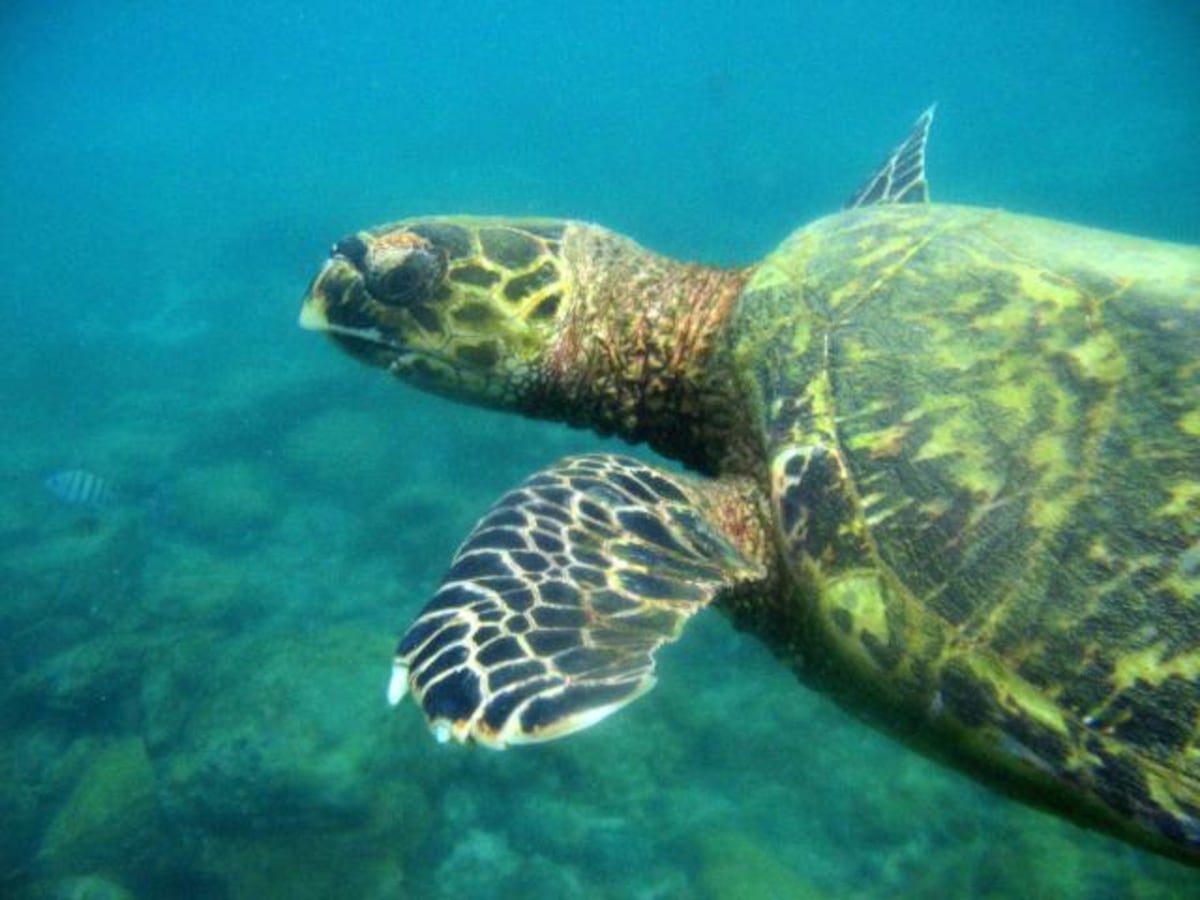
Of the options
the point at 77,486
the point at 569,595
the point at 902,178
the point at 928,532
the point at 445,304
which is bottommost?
the point at 77,486

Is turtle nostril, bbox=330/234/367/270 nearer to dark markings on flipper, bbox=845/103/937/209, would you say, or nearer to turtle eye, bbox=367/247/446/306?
turtle eye, bbox=367/247/446/306

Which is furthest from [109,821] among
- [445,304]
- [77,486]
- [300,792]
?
[445,304]

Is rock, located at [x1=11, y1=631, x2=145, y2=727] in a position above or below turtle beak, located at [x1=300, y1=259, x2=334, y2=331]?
below

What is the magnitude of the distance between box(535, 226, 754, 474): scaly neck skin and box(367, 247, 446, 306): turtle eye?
0.55 m

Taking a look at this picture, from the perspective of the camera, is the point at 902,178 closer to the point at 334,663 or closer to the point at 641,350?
Result: the point at 641,350

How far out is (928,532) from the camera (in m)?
2.12

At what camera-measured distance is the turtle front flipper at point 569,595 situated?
1747mm

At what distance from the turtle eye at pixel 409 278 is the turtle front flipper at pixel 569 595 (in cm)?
105

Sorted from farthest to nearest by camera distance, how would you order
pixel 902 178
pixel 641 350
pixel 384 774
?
pixel 384 774 → pixel 902 178 → pixel 641 350

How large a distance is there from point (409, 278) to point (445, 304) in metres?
0.17

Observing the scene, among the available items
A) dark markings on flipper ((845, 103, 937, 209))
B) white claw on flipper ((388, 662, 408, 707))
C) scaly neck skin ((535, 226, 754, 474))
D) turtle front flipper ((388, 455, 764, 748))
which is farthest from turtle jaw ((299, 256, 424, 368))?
dark markings on flipper ((845, 103, 937, 209))

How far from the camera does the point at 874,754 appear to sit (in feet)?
21.3

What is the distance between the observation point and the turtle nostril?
3273 millimetres

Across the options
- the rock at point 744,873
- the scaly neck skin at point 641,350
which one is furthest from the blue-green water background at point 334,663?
the scaly neck skin at point 641,350
